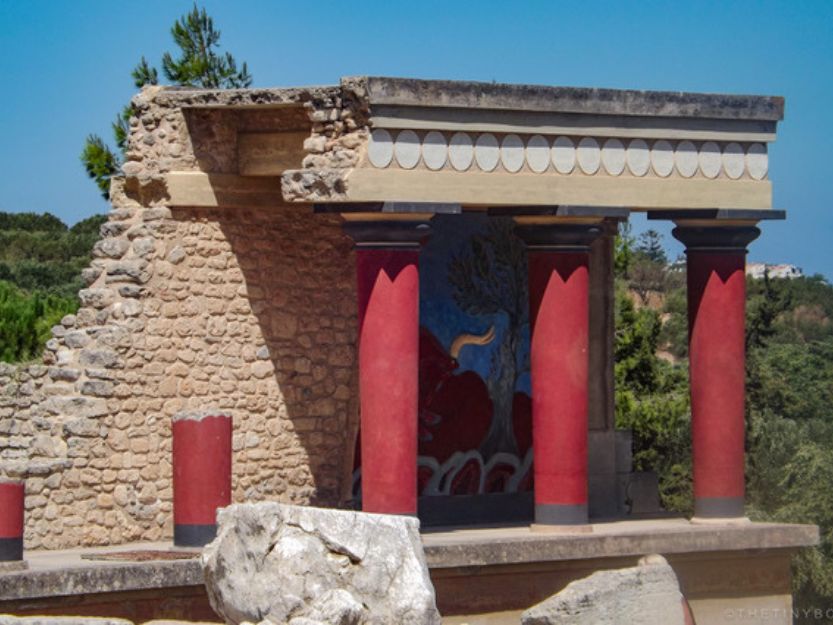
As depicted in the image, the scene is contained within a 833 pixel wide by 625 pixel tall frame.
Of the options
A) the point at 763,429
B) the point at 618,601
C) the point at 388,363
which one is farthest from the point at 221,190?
the point at 763,429

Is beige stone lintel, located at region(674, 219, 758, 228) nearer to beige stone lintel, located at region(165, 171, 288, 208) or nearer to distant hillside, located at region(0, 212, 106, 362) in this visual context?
beige stone lintel, located at region(165, 171, 288, 208)

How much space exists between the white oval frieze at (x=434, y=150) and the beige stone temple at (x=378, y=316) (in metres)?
0.02

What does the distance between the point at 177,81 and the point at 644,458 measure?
7.88 m

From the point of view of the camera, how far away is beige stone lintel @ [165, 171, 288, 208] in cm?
1623

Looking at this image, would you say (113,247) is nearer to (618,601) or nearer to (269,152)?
(269,152)

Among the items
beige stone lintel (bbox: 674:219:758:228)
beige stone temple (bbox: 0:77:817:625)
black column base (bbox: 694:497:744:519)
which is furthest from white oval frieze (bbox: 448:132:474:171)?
black column base (bbox: 694:497:744:519)

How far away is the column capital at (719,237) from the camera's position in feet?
55.2

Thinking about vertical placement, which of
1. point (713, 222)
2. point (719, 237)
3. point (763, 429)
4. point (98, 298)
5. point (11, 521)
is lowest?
point (11, 521)

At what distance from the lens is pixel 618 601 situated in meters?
13.4

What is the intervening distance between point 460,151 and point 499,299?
9.28 feet

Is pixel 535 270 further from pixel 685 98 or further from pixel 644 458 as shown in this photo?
pixel 644 458

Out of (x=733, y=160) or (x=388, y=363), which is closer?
(x=388, y=363)

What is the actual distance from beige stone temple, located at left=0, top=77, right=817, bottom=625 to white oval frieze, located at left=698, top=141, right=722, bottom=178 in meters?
0.02

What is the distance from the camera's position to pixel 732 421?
16.8 meters
